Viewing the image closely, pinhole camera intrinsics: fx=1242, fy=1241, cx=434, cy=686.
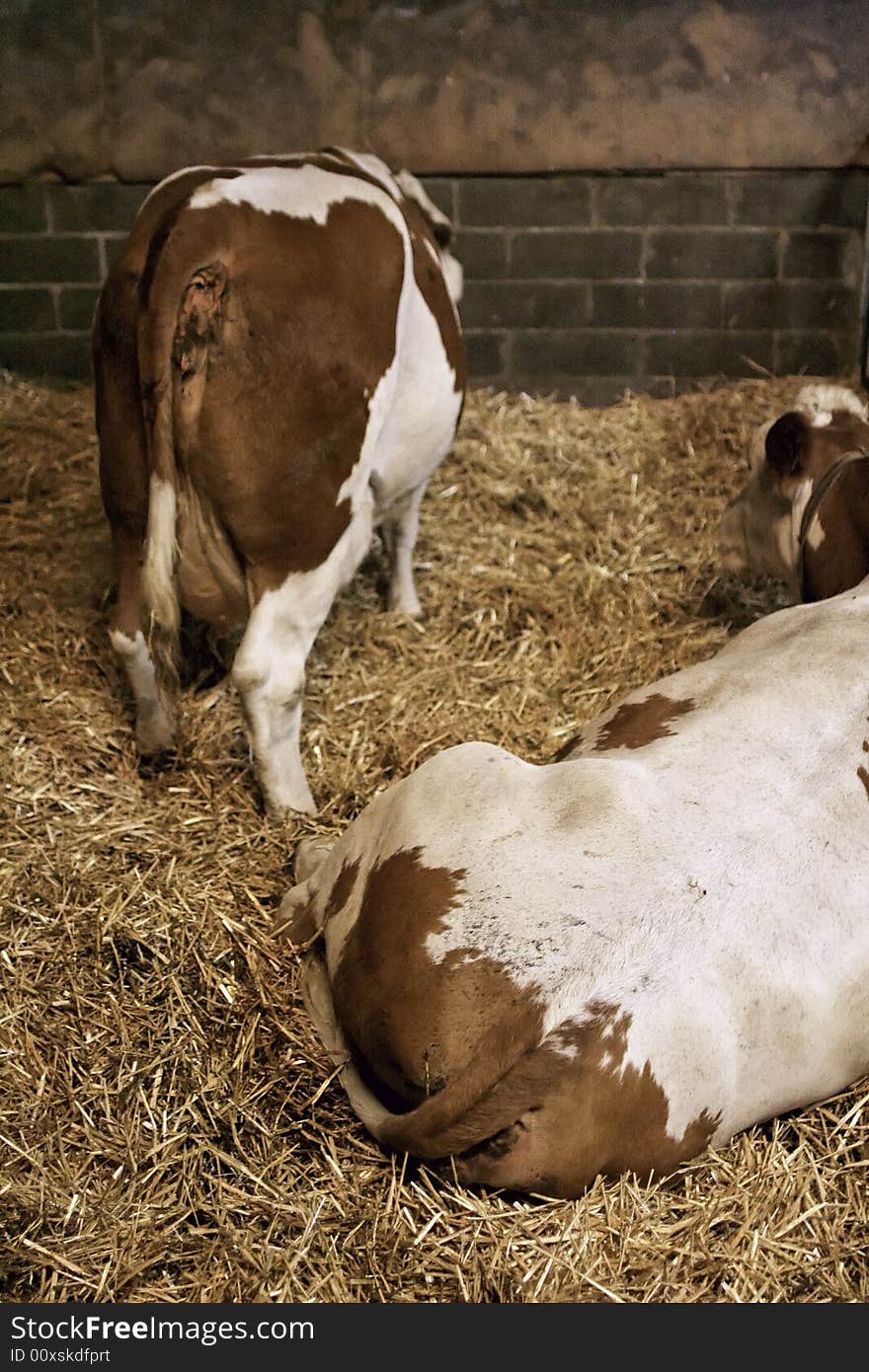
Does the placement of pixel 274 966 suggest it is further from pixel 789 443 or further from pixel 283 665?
pixel 789 443

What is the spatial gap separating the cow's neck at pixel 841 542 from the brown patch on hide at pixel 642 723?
959 mm

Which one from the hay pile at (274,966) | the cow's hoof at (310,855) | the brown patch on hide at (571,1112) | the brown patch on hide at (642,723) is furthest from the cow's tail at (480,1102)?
the cow's hoof at (310,855)

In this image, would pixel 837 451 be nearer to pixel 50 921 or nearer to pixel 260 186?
pixel 260 186

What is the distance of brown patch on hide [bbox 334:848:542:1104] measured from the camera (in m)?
1.94

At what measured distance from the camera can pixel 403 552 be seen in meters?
4.33

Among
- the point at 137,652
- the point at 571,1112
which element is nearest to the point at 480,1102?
the point at 571,1112

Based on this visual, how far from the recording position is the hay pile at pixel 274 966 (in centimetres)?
202

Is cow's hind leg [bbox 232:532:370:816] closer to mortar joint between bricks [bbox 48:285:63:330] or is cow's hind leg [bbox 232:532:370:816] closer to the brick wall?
the brick wall

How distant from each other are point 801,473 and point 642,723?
1482mm

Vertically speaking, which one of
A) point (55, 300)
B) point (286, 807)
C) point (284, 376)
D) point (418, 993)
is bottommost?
point (286, 807)

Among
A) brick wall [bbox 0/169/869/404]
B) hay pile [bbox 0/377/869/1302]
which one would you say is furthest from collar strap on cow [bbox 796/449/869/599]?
brick wall [bbox 0/169/869/404]

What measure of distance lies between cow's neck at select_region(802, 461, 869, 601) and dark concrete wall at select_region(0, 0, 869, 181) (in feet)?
8.83

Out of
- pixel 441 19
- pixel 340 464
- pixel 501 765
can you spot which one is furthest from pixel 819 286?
pixel 501 765

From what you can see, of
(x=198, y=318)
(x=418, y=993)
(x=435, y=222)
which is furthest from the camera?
(x=435, y=222)
